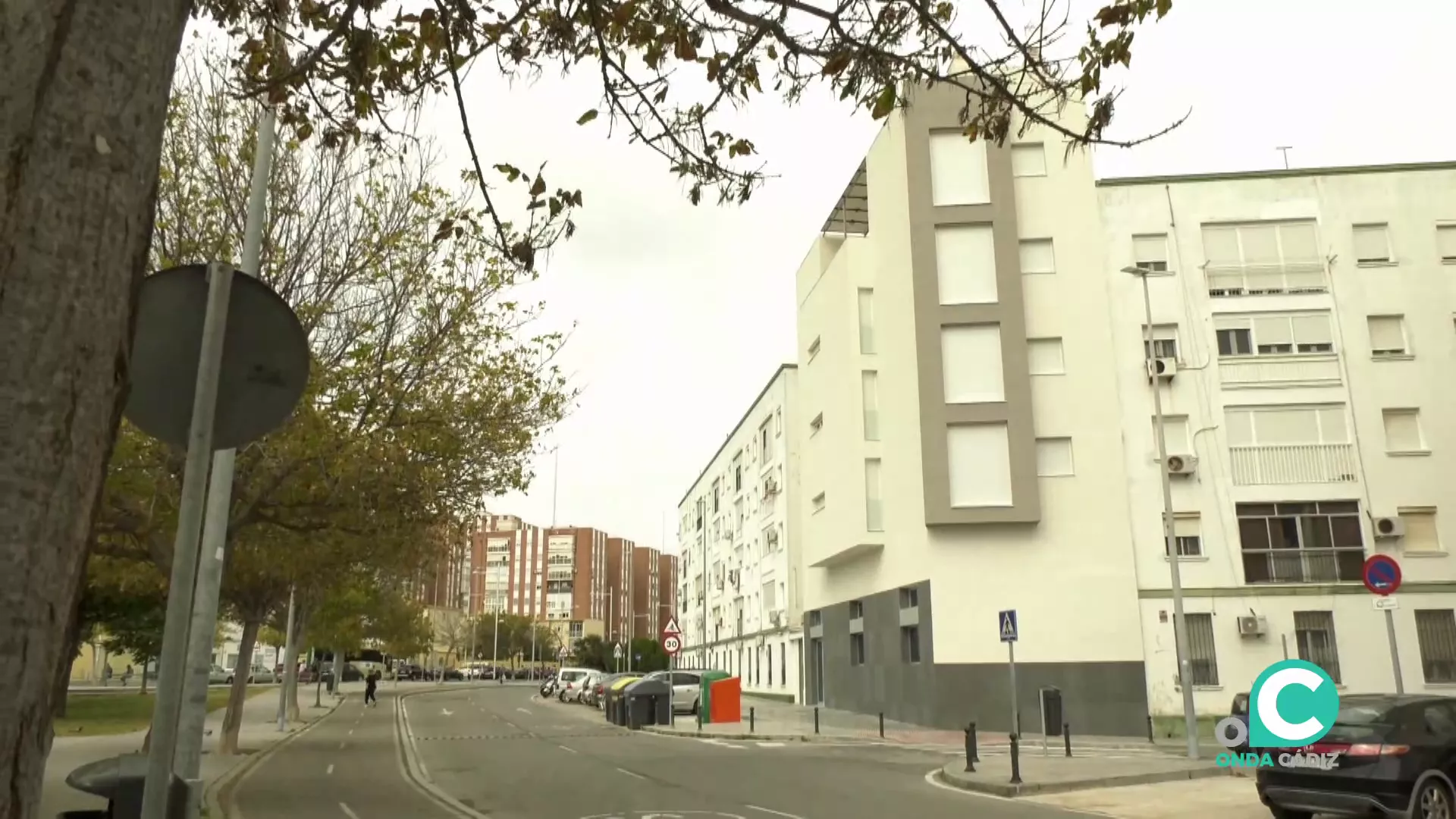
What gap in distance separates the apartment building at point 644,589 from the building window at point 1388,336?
385 feet

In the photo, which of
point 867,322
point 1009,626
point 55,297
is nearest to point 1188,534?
point 1009,626

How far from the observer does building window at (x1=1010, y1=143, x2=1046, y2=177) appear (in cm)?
3148

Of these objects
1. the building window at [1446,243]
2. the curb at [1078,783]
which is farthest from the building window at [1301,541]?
the curb at [1078,783]

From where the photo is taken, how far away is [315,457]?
45.1 feet

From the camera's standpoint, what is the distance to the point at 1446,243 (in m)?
29.7

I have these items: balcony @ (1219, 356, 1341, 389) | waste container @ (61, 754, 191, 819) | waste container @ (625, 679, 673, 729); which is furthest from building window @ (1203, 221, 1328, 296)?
waste container @ (61, 754, 191, 819)

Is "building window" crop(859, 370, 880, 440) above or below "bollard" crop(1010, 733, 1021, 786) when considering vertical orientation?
above

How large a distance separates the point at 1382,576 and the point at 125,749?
24747 millimetres

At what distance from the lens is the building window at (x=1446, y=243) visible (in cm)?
2959

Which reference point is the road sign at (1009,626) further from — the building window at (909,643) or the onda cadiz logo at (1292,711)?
the building window at (909,643)

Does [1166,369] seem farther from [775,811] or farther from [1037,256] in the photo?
[775,811]

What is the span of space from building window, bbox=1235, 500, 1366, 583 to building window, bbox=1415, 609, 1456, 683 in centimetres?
188

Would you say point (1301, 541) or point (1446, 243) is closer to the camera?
point (1301, 541)

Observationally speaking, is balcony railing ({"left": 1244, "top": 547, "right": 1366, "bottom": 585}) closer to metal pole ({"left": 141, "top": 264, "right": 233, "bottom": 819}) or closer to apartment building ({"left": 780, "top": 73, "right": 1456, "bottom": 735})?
apartment building ({"left": 780, "top": 73, "right": 1456, "bottom": 735})
